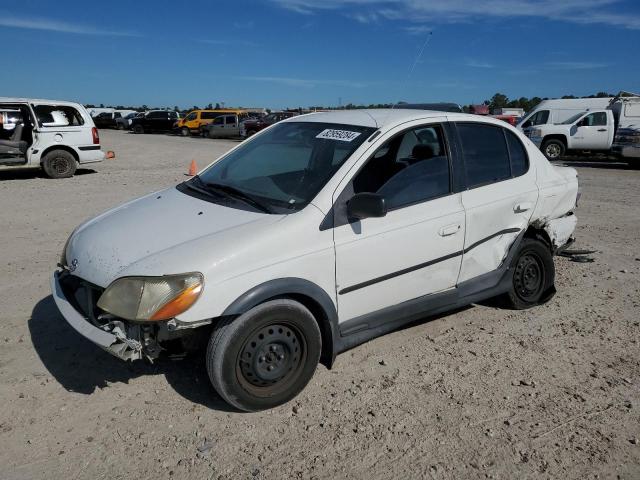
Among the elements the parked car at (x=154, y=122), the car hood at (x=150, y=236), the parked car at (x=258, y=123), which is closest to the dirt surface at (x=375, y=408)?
the car hood at (x=150, y=236)

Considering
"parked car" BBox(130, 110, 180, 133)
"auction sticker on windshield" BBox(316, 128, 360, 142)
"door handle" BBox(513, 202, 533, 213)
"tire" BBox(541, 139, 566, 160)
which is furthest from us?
"parked car" BBox(130, 110, 180, 133)

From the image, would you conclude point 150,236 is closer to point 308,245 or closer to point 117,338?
point 117,338

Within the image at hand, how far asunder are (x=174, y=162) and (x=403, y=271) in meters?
14.4

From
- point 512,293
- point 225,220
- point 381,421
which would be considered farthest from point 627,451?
point 225,220

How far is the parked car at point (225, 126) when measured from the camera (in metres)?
33.4

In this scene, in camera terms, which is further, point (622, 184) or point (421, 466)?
point (622, 184)

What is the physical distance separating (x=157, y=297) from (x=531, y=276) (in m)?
3.24

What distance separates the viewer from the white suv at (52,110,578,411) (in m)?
2.82

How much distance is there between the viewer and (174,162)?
16672mm

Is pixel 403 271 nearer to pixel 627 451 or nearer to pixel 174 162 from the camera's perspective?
pixel 627 451

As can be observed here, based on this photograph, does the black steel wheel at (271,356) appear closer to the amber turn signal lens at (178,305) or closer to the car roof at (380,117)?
the amber turn signal lens at (178,305)

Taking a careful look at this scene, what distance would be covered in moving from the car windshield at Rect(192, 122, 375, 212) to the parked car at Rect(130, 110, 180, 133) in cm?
3596

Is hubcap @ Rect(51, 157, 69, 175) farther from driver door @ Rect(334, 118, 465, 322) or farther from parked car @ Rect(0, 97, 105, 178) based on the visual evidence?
driver door @ Rect(334, 118, 465, 322)

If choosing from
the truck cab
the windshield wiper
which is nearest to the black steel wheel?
the windshield wiper
